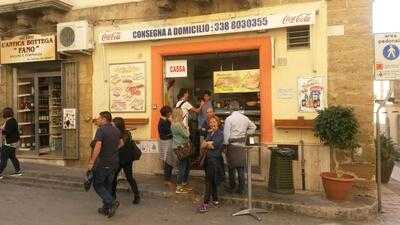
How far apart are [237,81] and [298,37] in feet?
5.69

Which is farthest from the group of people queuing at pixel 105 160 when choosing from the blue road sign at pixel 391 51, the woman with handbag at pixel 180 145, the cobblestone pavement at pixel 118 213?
the blue road sign at pixel 391 51

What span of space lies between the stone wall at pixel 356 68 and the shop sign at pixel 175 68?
11.8ft

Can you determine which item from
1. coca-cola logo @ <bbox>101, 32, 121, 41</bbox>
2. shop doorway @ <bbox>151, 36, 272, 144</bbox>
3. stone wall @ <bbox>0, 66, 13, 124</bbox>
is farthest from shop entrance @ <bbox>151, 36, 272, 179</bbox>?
stone wall @ <bbox>0, 66, 13, 124</bbox>

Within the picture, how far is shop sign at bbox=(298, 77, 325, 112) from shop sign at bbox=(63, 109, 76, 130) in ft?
20.2

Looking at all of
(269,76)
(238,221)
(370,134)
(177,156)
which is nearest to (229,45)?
(269,76)

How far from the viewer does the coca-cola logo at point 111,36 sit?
11570 millimetres

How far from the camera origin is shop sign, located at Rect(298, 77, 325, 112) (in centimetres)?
959

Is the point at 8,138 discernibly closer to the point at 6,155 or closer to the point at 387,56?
the point at 6,155

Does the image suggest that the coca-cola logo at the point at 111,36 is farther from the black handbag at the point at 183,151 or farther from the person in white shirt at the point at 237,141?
the person in white shirt at the point at 237,141

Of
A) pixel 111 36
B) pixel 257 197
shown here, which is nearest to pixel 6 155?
pixel 111 36

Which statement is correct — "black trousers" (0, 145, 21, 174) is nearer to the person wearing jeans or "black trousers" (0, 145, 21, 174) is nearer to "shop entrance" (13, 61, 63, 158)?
the person wearing jeans

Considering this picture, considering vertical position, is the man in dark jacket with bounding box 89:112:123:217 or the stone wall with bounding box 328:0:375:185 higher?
the stone wall with bounding box 328:0:375:185

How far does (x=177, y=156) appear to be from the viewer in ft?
30.4

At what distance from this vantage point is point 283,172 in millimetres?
9180
